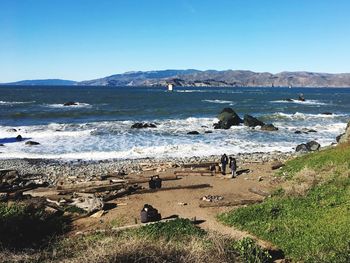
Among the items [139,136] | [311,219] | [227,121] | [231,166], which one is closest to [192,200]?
[231,166]

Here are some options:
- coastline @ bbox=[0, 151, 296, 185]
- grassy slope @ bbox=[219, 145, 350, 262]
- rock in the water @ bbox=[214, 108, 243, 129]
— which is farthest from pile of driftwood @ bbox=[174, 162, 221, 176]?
rock in the water @ bbox=[214, 108, 243, 129]

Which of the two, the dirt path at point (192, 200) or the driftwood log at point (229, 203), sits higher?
the driftwood log at point (229, 203)

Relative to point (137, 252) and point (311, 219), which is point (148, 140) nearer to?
point (311, 219)

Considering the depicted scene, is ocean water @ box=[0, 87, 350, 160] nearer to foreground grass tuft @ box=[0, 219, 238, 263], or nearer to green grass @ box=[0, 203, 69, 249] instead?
green grass @ box=[0, 203, 69, 249]

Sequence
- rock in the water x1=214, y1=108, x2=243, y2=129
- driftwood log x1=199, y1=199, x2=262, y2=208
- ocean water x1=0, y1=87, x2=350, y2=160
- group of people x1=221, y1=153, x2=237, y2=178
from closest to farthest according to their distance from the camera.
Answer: driftwood log x1=199, y1=199, x2=262, y2=208, group of people x1=221, y1=153, x2=237, y2=178, ocean water x1=0, y1=87, x2=350, y2=160, rock in the water x1=214, y1=108, x2=243, y2=129

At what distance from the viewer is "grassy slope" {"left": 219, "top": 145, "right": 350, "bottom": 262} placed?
1238cm

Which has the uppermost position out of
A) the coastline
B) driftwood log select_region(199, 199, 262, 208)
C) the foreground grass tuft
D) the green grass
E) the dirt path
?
the foreground grass tuft

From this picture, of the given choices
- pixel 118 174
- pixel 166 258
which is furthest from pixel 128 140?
pixel 166 258

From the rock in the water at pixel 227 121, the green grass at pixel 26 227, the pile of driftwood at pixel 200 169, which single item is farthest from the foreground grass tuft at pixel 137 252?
the rock in the water at pixel 227 121

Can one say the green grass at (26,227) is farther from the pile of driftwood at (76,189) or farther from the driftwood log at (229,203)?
the driftwood log at (229,203)

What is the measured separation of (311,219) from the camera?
15.0m

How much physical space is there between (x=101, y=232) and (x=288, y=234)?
6.26 metres

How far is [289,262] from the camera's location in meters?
12.3

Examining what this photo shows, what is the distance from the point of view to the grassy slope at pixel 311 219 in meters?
12.4
